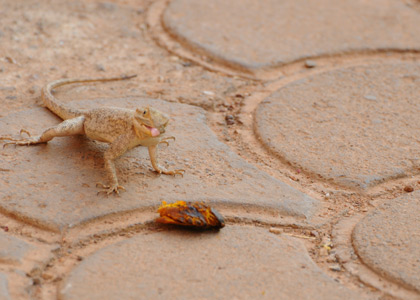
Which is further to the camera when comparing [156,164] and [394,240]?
[156,164]

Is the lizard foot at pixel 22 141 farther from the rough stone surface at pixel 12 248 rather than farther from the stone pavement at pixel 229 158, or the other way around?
the rough stone surface at pixel 12 248

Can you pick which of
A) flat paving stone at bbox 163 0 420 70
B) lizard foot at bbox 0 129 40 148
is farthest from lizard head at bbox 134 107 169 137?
flat paving stone at bbox 163 0 420 70

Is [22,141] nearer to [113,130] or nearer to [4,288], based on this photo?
[113,130]

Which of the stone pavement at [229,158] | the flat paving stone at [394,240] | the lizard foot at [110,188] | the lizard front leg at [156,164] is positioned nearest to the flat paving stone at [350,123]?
the stone pavement at [229,158]

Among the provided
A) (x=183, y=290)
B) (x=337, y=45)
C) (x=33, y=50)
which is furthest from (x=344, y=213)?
(x=33, y=50)

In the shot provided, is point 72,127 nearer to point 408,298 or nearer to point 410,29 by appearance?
point 408,298

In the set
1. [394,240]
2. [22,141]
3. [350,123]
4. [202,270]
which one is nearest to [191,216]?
[202,270]
